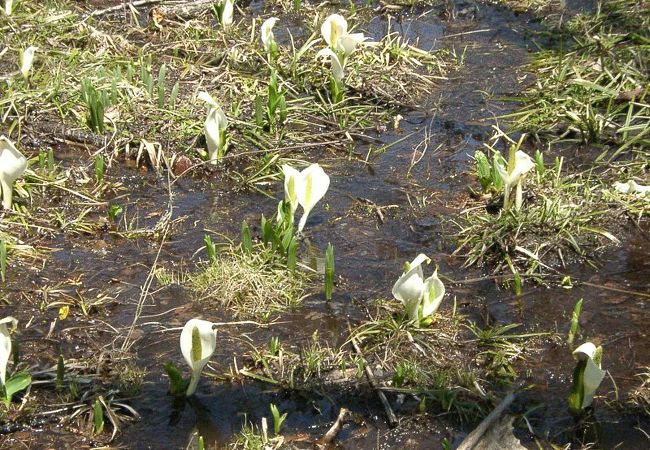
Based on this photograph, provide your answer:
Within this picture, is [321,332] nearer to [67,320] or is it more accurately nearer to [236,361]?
[236,361]

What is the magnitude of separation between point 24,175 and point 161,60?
4.90 feet

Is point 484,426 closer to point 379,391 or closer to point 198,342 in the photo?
point 379,391

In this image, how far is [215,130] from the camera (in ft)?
15.5

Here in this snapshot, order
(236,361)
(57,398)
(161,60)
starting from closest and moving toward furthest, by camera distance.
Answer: (57,398), (236,361), (161,60)

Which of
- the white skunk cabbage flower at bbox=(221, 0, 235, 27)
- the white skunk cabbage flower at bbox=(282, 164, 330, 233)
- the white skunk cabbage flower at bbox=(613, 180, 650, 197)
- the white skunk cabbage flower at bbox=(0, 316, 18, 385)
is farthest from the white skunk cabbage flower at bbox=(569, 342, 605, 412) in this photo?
the white skunk cabbage flower at bbox=(221, 0, 235, 27)

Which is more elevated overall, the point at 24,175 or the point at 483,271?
the point at 24,175

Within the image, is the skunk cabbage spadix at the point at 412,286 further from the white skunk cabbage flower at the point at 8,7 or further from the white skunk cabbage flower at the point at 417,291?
the white skunk cabbage flower at the point at 8,7

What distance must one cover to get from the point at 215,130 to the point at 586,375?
7.38 ft

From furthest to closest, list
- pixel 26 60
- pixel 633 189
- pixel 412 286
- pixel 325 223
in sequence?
1. pixel 26 60
2. pixel 633 189
3. pixel 325 223
4. pixel 412 286

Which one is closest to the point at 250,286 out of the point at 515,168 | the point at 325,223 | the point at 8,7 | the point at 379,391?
the point at 325,223

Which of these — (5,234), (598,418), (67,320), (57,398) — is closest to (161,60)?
(5,234)

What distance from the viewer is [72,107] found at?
5.09 meters

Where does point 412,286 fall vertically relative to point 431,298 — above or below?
above

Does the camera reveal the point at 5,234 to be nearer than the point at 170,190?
Yes
